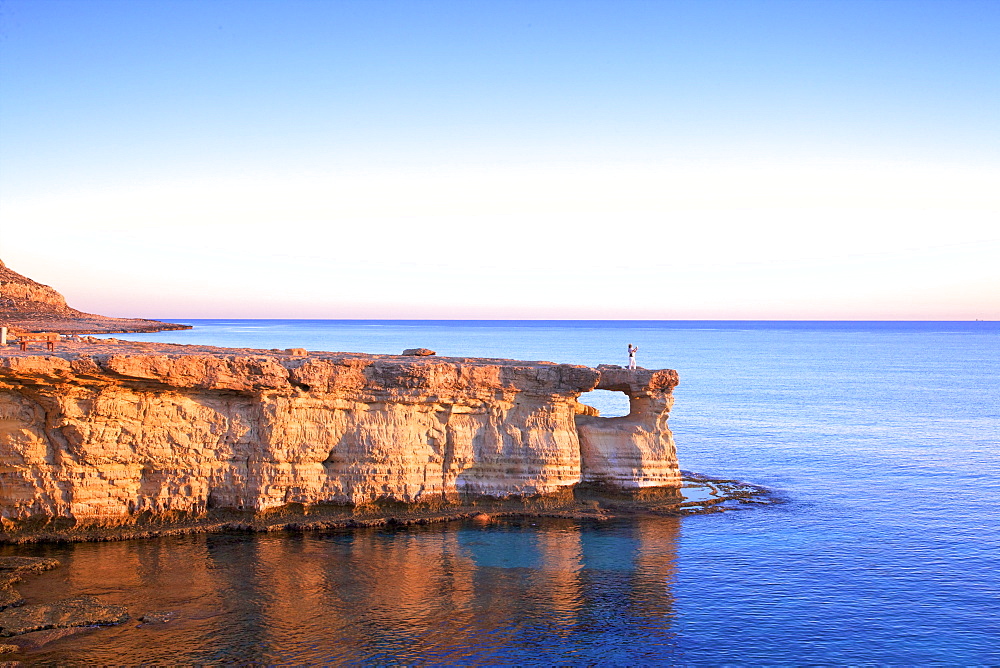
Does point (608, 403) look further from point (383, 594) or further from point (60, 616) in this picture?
point (60, 616)

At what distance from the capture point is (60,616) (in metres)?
18.0

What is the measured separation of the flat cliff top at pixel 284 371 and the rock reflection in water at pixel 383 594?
4900mm

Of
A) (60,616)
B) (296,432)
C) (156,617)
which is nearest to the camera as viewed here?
Answer: (60,616)

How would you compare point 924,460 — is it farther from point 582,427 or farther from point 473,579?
point 473,579

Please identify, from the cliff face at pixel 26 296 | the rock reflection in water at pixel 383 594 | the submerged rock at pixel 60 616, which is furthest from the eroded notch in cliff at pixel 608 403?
the cliff face at pixel 26 296

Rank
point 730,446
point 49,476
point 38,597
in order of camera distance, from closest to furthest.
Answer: point 38,597
point 49,476
point 730,446

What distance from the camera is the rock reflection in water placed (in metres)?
17.1

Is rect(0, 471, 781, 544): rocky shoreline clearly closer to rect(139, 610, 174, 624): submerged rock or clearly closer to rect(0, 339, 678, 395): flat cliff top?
rect(0, 339, 678, 395): flat cliff top

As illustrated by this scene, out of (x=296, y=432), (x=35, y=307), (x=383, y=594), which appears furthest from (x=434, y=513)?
(x=35, y=307)

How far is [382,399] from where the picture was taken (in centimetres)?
2720

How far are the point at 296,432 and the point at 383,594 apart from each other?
7587 millimetres

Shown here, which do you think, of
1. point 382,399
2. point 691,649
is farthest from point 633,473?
point 691,649

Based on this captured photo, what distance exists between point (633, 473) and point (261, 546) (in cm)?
1400

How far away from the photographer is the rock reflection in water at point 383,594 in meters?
17.1
